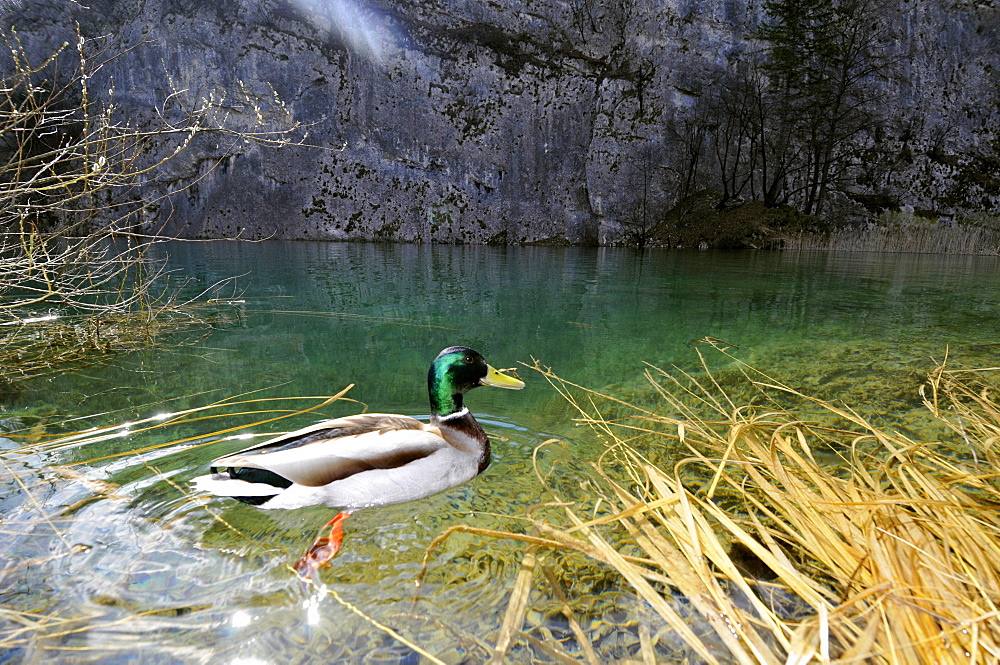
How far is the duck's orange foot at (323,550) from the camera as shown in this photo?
4.49ft

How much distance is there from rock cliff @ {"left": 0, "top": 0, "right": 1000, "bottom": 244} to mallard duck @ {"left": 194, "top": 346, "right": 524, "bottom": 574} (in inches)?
788

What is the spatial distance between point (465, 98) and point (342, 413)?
21.9 metres

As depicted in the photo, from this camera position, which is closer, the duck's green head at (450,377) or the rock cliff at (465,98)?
the duck's green head at (450,377)

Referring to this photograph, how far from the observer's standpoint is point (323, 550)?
4.76 feet

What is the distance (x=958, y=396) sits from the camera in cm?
241

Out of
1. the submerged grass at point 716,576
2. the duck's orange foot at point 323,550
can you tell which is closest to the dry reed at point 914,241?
the submerged grass at point 716,576

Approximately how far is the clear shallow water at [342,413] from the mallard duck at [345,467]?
0.06 m

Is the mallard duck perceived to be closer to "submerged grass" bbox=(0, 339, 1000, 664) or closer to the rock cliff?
"submerged grass" bbox=(0, 339, 1000, 664)

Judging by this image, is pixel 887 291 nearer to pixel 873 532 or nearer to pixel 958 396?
pixel 958 396

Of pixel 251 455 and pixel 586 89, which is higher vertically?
pixel 586 89

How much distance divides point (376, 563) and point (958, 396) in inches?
113

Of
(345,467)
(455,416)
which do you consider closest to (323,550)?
(345,467)

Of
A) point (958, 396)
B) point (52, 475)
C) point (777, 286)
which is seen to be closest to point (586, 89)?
point (777, 286)

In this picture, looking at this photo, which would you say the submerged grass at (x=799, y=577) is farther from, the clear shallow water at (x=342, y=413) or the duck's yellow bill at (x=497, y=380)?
the duck's yellow bill at (x=497, y=380)
